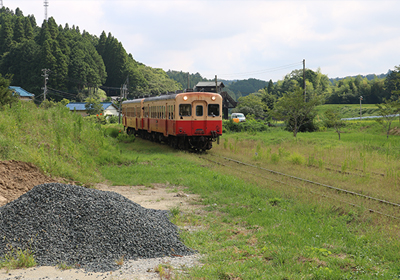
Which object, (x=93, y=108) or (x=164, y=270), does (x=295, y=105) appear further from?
(x=93, y=108)

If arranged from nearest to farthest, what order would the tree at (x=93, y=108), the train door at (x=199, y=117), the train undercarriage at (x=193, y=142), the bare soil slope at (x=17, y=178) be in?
the bare soil slope at (x=17, y=178) → the train door at (x=199, y=117) → the train undercarriage at (x=193, y=142) → the tree at (x=93, y=108)

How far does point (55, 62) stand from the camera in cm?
7062

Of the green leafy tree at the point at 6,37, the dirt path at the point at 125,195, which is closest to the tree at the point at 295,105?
the dirt path at the point at 125,195

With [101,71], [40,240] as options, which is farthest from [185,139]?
[101,71]

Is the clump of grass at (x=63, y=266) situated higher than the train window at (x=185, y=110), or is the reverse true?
the train window at (x=185, y=110)

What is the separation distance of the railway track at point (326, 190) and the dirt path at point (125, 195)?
3.27m

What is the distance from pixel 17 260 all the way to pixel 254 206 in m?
5.09

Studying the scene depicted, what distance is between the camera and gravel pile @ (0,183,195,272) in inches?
212

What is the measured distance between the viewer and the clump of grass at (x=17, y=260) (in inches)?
199

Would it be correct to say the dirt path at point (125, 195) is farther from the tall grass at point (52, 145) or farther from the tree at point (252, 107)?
the tree at point (252, 107)

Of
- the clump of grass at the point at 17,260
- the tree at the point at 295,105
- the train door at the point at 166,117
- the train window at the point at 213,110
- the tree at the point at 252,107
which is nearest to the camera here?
the clump of grass at the point at 17,260

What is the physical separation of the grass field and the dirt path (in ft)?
1.35

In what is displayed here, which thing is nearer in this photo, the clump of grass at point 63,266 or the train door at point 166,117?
the clump of grass at point 63,266

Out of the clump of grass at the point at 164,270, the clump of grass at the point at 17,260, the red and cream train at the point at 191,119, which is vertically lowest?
the clump of grass at the point at 164,270
